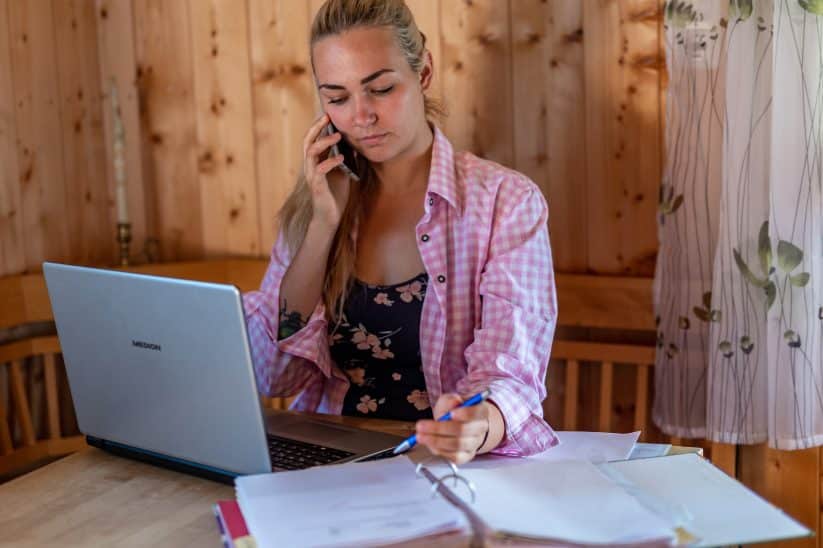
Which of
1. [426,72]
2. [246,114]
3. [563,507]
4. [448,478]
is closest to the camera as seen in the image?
[563,507]

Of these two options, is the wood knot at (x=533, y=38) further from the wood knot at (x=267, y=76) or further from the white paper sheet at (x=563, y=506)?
the white paper sheet at (x=563, y=506)

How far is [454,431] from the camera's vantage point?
Result: 1.20m

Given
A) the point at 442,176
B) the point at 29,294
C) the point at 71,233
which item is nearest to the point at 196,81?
the point at 71,233

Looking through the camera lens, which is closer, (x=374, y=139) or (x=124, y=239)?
(x=374, y=139)

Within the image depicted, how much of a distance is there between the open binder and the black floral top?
18.2 inches

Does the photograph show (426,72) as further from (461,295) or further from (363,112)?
(461,295)

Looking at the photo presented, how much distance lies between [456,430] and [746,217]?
90 centimetres

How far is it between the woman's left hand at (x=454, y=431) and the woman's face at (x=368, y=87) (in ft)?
1.91

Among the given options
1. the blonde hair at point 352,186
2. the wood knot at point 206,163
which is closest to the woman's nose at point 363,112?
the blonde hair at point 352,186

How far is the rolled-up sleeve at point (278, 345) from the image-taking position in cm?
170

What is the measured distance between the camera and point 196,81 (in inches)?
103

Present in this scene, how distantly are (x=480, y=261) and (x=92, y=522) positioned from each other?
0.74 m

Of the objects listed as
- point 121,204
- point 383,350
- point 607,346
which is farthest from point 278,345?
point 121,204

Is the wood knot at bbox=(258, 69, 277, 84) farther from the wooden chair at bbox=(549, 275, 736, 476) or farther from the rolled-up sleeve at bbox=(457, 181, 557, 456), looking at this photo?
the rolled-up sleeve at bbox=(457, 181, 557, 456)
